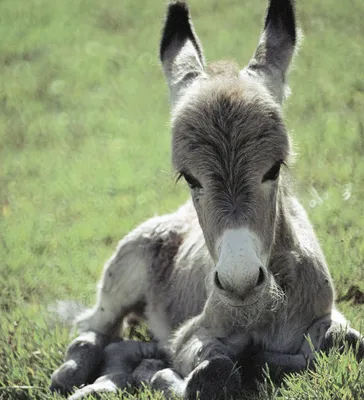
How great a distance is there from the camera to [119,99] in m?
14.4

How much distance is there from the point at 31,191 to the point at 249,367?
22.1 feet

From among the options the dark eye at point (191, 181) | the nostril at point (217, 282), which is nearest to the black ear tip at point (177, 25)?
the dark eye at point (191, 181)

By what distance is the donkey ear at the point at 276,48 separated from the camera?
205 inches

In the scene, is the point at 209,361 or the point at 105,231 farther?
the point at 105,231

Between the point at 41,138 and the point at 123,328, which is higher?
the point at 41,138

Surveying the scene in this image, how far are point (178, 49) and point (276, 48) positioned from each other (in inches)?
33.2

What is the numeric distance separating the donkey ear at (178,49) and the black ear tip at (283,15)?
61cm

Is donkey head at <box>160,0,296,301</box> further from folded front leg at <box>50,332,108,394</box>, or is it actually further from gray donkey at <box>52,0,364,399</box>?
folded front leg at <box>50,332,108,394</box>

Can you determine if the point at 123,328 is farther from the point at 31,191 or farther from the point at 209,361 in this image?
the point at 31,191

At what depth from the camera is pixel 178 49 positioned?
5.83 metres

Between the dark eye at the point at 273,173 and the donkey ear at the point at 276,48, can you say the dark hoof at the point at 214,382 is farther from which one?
the donkey ear at the point at 276,48

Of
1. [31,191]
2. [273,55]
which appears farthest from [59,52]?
[273,55]

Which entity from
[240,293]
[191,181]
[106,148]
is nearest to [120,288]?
[191,181]

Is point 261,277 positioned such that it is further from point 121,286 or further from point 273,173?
point 121,286
